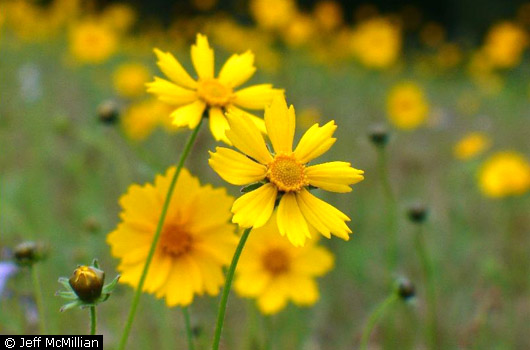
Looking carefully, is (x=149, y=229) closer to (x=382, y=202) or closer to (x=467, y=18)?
(x=382, y=202)

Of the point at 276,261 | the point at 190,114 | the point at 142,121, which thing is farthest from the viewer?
the point at 142,121

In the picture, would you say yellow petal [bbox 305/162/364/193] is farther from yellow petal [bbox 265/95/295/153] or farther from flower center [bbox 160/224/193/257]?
→ flower center [bbox 160/224/193/257]

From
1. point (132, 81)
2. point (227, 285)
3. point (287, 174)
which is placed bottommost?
point (227, 285)

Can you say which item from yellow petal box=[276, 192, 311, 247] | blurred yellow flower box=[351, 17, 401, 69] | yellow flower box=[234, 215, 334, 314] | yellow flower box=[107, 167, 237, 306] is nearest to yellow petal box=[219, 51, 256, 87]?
yellow flower box=[107, 167, 237, 306]

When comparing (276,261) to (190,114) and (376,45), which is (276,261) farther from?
(376,45)

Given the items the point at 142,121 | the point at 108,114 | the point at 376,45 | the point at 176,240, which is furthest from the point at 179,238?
the point at 376,45

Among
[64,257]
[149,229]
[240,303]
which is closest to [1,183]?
[64,257]
